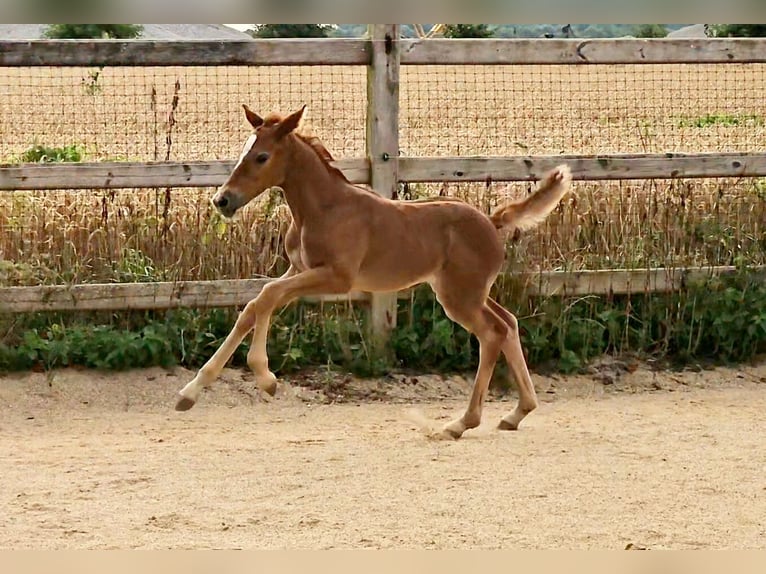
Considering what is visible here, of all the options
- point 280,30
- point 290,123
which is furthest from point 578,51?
point 280,30

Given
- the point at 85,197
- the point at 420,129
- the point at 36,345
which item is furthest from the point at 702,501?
the point at 420,129

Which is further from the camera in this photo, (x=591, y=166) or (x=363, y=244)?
(x=591, y=166)

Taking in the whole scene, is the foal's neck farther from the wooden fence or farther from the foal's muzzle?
the wooden fence

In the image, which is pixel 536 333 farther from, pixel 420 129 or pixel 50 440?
pixel 420 129

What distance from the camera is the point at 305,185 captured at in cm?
553

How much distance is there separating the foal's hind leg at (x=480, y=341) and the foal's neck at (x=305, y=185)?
90 cm

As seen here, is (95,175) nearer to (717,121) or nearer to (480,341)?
(480,341)

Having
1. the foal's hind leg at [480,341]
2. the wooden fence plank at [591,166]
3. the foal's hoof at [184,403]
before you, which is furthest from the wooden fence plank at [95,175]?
the foal's hoof at [184,403]

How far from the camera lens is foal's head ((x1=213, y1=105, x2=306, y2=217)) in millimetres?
5031

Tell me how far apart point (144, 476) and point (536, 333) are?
11.0 ft

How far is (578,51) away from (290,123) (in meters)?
2.96

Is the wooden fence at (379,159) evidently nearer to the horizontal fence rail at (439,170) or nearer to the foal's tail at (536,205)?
the horizontal fence rail at (439,170)

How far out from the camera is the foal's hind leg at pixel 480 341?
595cm

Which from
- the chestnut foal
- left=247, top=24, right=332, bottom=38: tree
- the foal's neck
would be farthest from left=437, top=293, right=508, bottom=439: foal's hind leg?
left=247, top=24, right=332, bottom=38: tree
